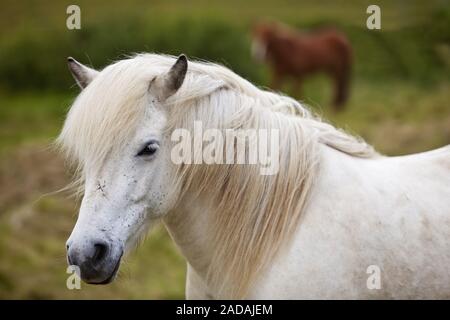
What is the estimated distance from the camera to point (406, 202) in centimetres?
284

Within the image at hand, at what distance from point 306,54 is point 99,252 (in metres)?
8.68

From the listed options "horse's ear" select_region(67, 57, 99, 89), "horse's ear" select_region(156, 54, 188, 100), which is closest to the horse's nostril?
"horse's ear" select_region(156, 54, 188, 100)

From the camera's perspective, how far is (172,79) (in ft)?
8.87

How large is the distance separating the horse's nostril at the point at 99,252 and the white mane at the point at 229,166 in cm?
39

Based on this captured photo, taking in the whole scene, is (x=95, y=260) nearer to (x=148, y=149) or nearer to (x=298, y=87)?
(x=148, y=149)

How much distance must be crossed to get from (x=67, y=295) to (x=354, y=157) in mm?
4015

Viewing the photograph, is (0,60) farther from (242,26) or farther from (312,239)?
(312,239)

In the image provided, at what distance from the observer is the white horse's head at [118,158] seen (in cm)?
254

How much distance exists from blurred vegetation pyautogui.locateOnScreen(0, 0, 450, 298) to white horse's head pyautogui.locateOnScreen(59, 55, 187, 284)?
4.09 meters

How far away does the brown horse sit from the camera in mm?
10617
